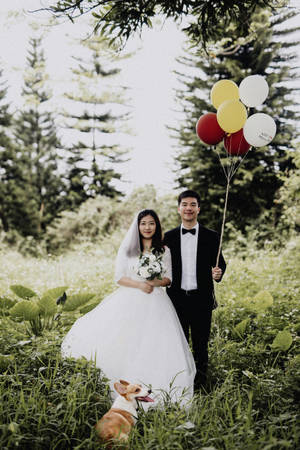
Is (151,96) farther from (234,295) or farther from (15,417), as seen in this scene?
(15,417)

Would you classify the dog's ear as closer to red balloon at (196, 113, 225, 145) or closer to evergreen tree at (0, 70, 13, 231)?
red balloon at (196, 113, 225, 145)

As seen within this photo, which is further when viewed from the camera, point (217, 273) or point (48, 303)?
point (48, 303)

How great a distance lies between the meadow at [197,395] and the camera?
7.80 feet

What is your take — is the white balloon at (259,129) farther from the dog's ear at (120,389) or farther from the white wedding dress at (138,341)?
the dog's ear at (120,389)

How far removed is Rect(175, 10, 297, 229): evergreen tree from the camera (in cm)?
1113

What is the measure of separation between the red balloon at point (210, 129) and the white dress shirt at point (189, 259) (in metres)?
1.00

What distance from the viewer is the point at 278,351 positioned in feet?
13.5

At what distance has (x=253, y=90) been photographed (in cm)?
388

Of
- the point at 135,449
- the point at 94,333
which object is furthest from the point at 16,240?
the point at 135,449

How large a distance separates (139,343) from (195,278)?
832mm

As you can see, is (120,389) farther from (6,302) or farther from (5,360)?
(6,302)

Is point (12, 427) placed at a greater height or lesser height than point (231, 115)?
lesser

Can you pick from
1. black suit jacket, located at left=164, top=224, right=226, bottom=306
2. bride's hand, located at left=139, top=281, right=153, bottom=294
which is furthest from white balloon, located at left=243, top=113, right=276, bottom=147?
bride's hand, located at left=139, top=281, right=153, bottom=294

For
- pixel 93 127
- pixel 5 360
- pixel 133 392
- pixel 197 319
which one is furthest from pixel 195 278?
pixel 93 127
